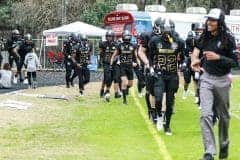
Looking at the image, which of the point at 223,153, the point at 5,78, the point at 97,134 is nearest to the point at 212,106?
the point at 223,153

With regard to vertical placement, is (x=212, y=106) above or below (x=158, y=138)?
above

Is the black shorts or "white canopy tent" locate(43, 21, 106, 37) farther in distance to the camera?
"white canopy tent" locate(43, 21, 106, 37)

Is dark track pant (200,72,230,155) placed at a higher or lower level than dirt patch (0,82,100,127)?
higher

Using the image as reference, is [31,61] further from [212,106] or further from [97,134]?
[212,106]

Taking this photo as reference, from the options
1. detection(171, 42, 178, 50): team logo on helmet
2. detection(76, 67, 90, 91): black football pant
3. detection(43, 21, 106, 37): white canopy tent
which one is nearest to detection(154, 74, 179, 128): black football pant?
detection(171, 42, 178, 50): team logo on helmet

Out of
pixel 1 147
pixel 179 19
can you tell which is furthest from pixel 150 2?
pixel 1 147

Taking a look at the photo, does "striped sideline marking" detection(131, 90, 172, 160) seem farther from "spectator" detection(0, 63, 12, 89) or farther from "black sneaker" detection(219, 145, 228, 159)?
"spectator" detection(0, 63, 12, 89)

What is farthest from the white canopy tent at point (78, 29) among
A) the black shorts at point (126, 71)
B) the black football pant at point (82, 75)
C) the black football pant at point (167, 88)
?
the black football pant at point (167, 88)

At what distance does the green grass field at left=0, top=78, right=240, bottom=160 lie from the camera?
10695mm

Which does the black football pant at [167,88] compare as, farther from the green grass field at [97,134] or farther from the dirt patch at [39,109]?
the dirt patch at [39,109]

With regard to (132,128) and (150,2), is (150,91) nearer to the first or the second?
(132,128)

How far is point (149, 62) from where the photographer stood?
1319 centimetres

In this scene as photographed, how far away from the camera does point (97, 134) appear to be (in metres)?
13.1

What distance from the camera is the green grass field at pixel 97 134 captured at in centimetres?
1070
